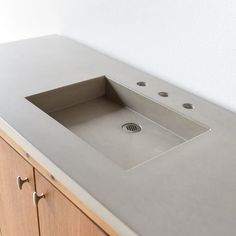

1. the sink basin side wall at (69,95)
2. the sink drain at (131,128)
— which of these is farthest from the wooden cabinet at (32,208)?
the sink drain at (131,128)

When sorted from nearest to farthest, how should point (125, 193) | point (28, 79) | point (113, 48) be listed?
point (125, 193), point (28, 79), point (113, 48)

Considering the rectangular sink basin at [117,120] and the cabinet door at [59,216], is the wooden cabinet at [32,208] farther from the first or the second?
the rectangular sink basin at [117,120]

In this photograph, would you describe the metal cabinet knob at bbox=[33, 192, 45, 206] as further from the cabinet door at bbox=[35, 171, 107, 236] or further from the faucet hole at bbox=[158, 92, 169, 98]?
the faucet hole at bbox=[158, 92, 169, 98]

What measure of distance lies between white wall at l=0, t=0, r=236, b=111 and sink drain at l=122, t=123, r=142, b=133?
0.20 m

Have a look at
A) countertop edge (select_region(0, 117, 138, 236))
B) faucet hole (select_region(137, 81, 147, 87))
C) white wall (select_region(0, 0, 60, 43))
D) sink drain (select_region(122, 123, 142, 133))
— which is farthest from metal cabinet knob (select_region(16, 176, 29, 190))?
white wall (select_region(0, 0, 60, 43))

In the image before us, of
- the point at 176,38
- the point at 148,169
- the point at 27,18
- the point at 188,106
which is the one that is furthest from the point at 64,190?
the point at 27,18

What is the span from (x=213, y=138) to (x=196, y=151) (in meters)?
0.08

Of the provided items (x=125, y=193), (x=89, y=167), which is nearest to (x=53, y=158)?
(x=89, y=167)

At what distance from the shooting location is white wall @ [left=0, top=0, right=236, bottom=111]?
98 cm

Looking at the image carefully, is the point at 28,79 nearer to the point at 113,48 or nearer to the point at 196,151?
the point at 113,48

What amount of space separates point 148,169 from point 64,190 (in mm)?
206

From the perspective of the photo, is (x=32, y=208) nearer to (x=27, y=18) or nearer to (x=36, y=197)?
(x=36, y=197)

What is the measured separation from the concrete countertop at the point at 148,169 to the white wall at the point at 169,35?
0.06 m

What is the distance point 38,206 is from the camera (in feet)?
3.26
